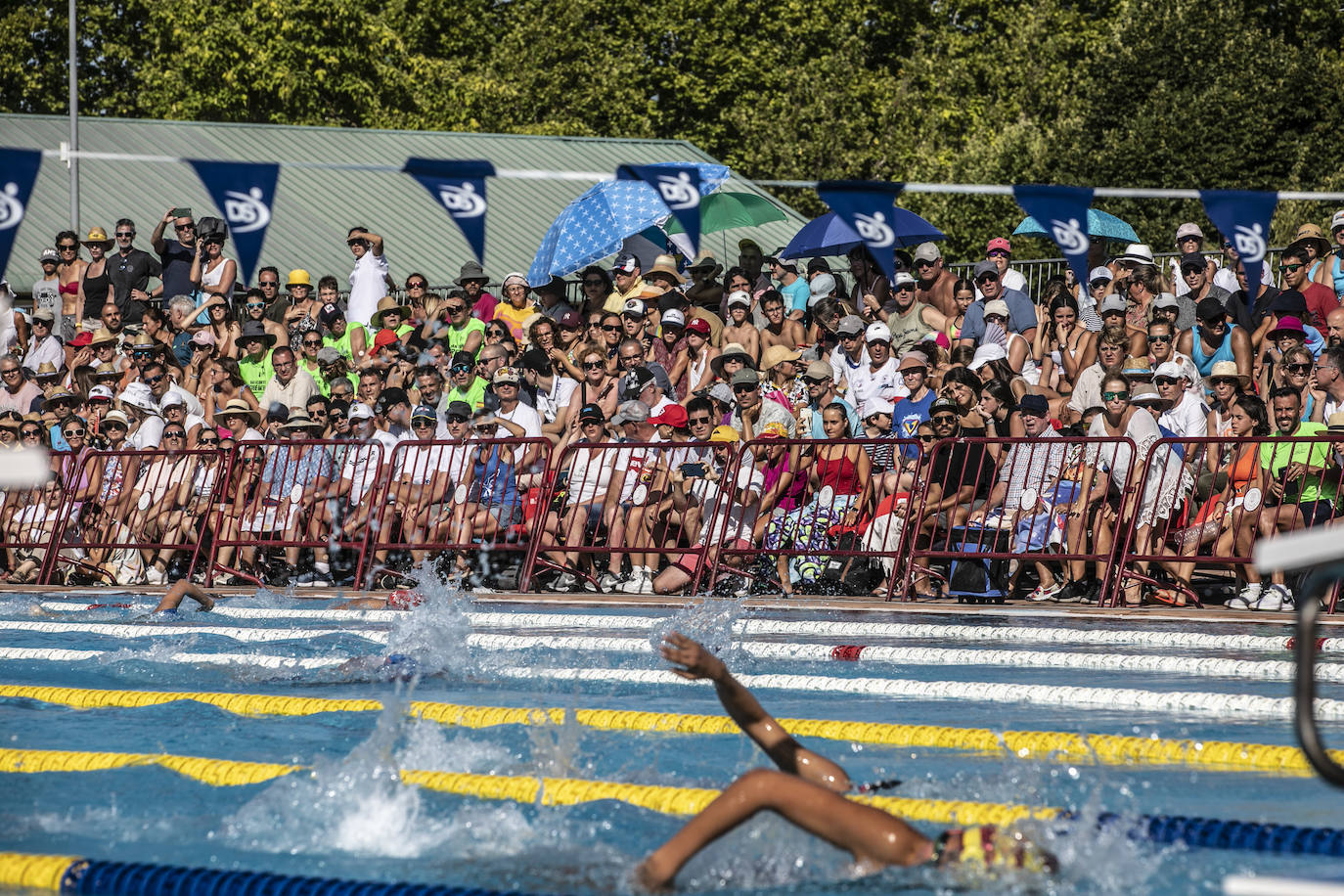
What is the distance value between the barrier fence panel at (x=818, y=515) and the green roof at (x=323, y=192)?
37.1ft

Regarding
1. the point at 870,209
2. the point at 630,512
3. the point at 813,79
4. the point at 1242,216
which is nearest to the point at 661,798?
the point at 870,209

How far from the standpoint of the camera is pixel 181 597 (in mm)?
10195

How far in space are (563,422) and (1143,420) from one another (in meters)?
4.75

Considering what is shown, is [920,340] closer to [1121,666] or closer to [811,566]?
[811,566]

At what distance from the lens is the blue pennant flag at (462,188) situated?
35.3 feet

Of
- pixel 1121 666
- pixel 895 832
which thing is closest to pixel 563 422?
pixel 1121 666

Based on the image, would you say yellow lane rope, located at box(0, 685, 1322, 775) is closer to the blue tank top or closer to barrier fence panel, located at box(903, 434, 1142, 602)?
barrier fence panel, located at box(903, 434, 1142, 602)

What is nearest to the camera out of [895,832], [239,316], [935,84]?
[895,832]

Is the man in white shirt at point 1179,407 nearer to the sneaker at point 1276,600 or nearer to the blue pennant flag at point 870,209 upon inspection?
the sneaker at point 1276,600

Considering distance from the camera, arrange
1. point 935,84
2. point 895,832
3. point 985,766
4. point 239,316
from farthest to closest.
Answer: point 935,84
point 239,316
point 985,766
point 895,832

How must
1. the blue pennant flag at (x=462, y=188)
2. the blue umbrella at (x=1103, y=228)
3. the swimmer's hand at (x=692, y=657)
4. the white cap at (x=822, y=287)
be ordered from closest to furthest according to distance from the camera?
the swimmer's hand at (x=692, y=657) → the blue pennant flag at (x=462, y=188) → the white cap at (x=822, y=287) → the blue umbrella at (x=1103, y=228)

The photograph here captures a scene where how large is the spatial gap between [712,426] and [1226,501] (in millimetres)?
3731

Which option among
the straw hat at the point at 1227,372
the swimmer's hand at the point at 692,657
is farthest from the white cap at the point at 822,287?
the swimmer's hand at the point at 692,657

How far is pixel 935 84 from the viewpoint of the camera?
139 feet
